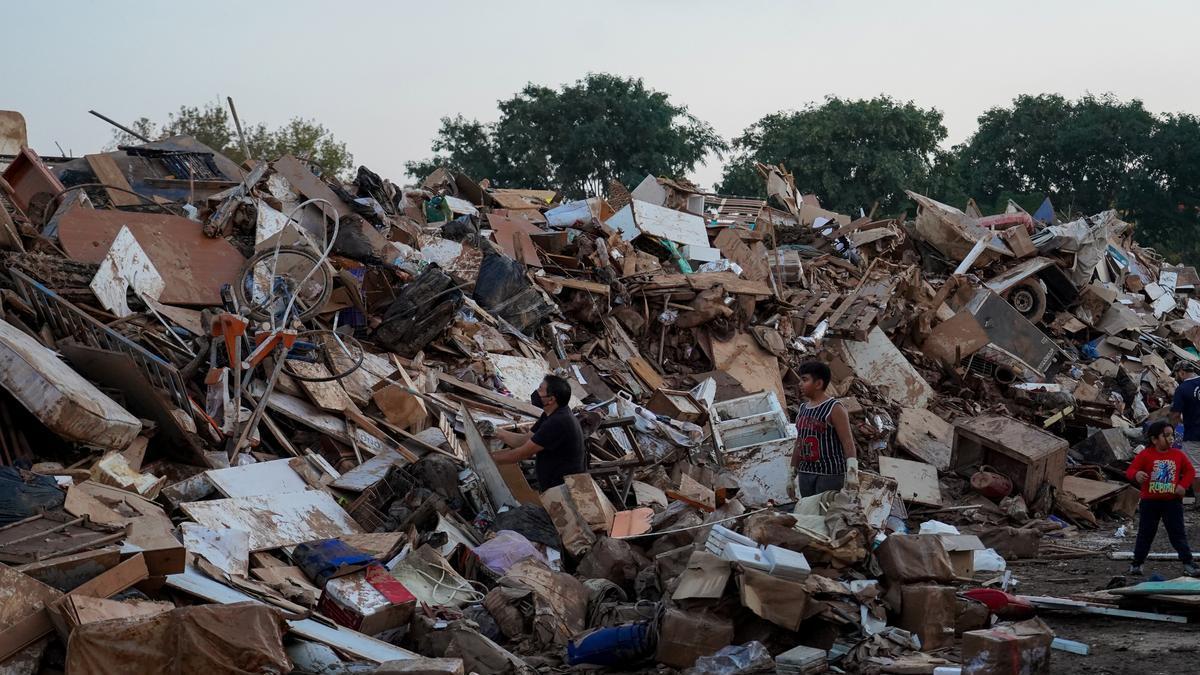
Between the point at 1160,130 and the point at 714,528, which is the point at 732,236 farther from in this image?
the point at 1160,130

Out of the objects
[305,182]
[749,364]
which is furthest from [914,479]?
[305,182]

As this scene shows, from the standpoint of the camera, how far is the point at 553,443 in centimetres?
705

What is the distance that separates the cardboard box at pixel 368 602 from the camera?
224 inches

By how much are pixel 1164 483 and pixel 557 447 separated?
12.1 feet

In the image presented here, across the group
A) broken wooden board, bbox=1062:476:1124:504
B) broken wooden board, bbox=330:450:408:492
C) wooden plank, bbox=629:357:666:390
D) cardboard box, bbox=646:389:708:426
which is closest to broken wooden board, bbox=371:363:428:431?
broken wooden board, bbox=330:450:408:492

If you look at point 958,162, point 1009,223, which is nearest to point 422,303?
point 1009,223

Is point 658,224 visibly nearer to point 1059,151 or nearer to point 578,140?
point 578,140

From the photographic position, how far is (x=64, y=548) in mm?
5070

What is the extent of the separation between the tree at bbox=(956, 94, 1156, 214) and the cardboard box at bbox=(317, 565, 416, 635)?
3595cm

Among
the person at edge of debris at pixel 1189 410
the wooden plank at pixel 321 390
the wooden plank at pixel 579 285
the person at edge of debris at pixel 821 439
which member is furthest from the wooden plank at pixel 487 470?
the person at edge of debris at pixel 1189 410

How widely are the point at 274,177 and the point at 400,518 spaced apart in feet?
19.4

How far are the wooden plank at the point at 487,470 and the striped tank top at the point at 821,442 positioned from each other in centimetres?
193

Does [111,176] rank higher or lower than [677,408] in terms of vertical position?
higher

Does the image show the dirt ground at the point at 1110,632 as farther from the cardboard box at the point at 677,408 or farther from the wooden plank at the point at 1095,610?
the cardboard box at the point at 677,408
